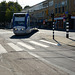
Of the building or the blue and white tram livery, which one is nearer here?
the blue and white tram livery

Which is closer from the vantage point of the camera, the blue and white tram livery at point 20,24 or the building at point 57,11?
the blue and white tram livery at point 20,24

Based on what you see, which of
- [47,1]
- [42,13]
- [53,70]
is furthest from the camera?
[42,13]

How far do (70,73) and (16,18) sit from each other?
1977cm

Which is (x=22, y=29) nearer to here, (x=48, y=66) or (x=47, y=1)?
(x=48, y=66)

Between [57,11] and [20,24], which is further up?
[57,11]

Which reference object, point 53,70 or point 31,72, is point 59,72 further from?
point 31,72

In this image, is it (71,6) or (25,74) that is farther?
(71,6)

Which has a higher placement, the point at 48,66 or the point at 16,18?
the point at 16,18

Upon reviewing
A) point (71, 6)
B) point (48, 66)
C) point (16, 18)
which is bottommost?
point (48, 66)

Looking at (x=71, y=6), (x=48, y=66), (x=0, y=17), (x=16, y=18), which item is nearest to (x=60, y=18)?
(x=71, y=6)

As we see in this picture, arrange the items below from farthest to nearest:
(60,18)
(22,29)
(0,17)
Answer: (0,17) < (60,18) < (22,29)

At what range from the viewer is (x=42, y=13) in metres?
77.7

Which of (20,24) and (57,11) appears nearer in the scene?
(20,24)

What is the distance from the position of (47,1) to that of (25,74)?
223 ft
